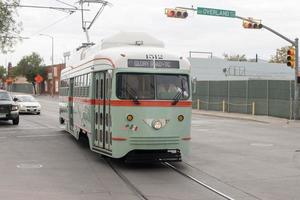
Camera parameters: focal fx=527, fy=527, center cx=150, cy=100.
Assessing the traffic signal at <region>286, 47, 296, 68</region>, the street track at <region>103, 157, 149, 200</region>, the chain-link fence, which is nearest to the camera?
the street track at <region>103, 157, 149, 200</region>

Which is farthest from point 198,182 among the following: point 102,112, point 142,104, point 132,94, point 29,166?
point 29,166

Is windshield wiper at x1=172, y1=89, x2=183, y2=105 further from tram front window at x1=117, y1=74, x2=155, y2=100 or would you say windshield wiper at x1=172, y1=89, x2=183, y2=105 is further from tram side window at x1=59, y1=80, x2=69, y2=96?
tram side window at x1=59, y1=80, x2=69, y2=96

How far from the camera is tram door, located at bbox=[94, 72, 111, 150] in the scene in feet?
39.8

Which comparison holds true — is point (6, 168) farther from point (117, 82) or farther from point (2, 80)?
point (2, 80)

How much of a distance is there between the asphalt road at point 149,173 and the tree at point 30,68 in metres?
82.1

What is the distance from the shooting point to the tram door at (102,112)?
12133 mm

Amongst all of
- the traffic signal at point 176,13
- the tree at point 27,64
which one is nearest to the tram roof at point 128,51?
the traffic signal at point 176,13

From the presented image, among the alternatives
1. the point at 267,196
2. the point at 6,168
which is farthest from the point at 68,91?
the point at 267,196

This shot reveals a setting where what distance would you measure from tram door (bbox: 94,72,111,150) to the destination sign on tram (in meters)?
0.83

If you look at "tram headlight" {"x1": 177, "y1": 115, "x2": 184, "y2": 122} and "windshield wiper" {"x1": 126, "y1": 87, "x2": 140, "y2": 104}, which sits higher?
"windshield wiper" {"x1": 126, "y1": 87, "x2": 140, "y2": 104}

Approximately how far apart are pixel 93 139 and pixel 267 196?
213 inches

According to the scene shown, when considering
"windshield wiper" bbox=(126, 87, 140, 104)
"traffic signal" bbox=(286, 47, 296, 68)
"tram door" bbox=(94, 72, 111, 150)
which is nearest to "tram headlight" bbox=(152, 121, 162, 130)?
"windshield wiper" bbox=(126, 87, 140, 104)

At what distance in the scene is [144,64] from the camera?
11.9 m

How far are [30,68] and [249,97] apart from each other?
6667cm
